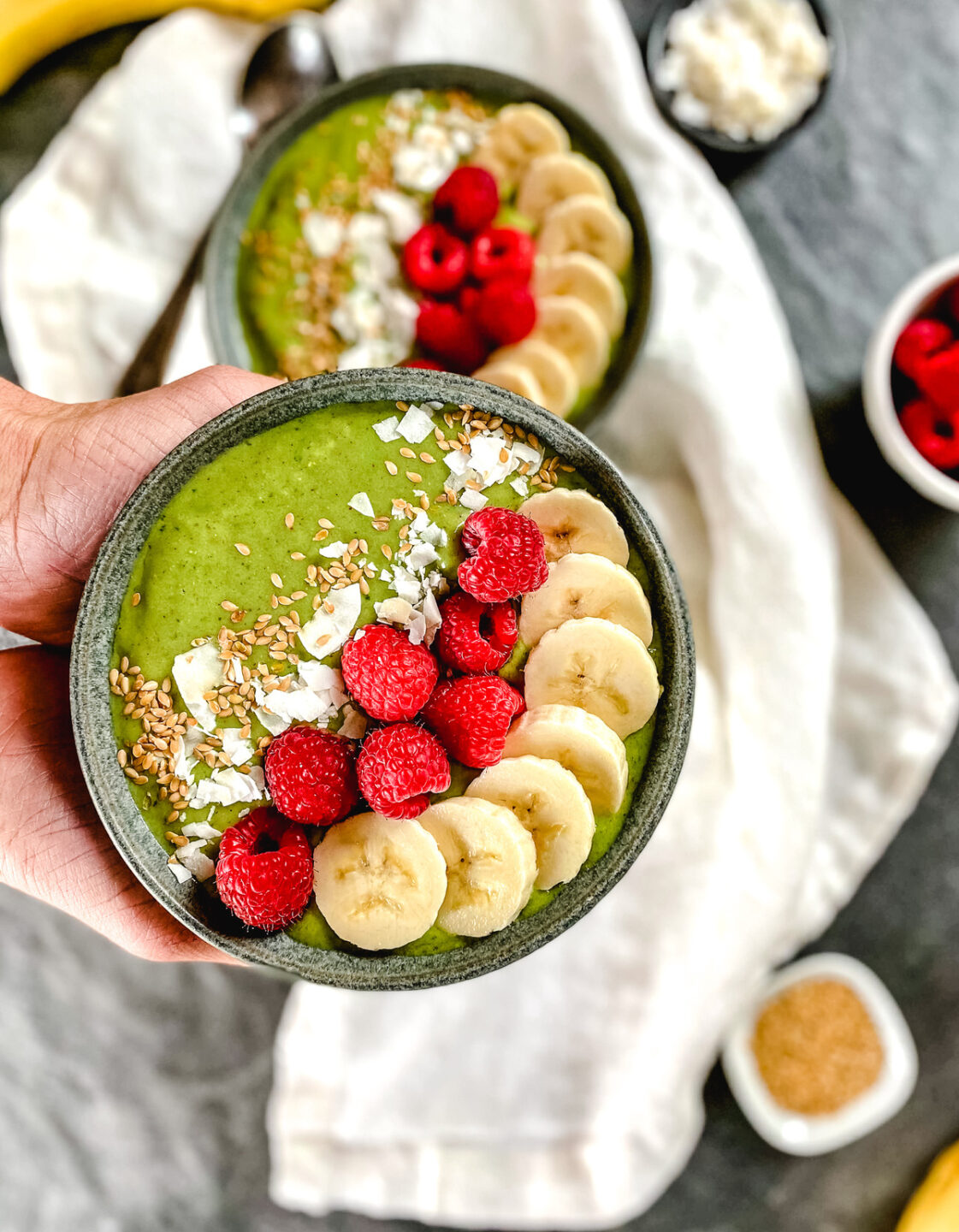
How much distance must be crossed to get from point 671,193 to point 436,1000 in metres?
2.07

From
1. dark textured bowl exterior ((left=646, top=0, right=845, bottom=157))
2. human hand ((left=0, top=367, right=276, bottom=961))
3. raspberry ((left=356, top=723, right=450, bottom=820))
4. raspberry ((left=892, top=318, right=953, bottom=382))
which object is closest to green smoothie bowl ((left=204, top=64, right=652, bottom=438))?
dark textured bowl exterior ((left=646, top=0, right=845, bottom=157))

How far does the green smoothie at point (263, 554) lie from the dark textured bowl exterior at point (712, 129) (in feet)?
4.68

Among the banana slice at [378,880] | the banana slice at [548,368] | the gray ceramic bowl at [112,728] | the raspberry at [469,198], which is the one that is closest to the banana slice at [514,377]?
the banana slice at [548,368]

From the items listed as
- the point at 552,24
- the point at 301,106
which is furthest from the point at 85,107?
the point at 552,24

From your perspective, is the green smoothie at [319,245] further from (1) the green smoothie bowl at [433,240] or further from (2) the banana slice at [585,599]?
(2) the banana slice at [585,599]

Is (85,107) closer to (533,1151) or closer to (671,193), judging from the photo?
(671,193)

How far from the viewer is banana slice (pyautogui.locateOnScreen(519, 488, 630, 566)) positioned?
1572 mm

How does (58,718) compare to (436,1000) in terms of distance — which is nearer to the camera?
(58,718)

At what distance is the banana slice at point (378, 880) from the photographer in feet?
4.96

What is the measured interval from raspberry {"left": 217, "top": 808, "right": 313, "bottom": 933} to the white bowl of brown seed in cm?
158

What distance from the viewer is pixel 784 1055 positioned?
2.60m

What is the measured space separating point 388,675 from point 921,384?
155 centimetres

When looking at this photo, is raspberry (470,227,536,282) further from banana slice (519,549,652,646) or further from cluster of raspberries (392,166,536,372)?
banana slice (519,549,652,646)

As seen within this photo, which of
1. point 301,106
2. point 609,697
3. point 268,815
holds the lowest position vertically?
point 268,815
